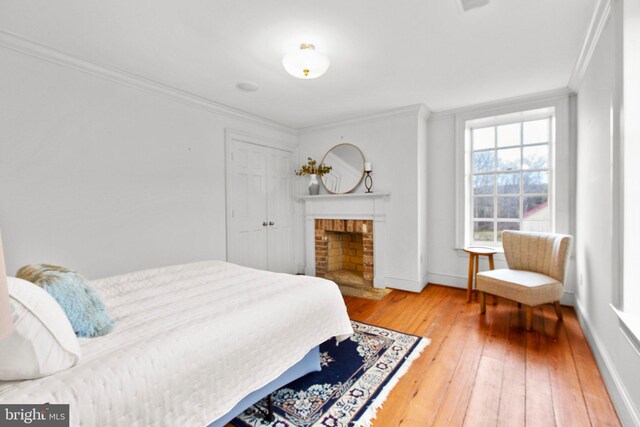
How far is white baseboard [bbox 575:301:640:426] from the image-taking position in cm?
150

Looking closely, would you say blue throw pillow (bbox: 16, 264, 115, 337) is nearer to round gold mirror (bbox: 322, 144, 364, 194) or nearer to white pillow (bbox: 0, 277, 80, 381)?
white pillow (bbox: 0, 277, 80, 381)

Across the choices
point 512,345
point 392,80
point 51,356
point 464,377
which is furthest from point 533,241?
point 51,356

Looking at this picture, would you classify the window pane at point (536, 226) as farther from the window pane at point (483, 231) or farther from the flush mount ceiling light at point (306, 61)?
the flush mount ceiling light at point (306, 61)

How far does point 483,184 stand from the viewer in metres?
3.91

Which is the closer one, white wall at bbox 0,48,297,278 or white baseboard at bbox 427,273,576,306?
white wall at bbox 0,48,297,278

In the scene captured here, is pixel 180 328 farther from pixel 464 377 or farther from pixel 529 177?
pixel 529 177

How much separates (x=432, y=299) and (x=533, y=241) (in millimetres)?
1241

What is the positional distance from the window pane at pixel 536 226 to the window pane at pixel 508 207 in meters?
0.14

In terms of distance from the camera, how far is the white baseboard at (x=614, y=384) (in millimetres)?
1495

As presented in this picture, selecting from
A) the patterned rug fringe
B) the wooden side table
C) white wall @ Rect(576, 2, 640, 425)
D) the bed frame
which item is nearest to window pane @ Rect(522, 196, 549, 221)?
white wall @ Rect(576, 2, 640, 425)

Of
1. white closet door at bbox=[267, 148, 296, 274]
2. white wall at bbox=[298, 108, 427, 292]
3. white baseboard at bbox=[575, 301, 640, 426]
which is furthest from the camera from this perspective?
white closet door at bbox=[267, 148, 296, 274]

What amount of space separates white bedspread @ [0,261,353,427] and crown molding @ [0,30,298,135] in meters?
1.82

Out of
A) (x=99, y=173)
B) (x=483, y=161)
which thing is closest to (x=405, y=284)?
(x=483, y=161)

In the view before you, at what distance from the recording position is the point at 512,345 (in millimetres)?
2436
